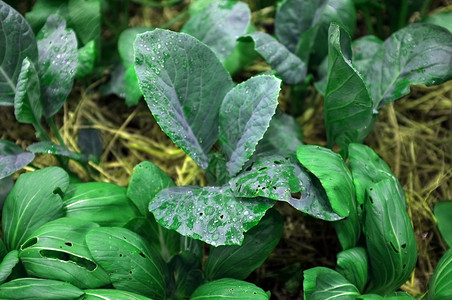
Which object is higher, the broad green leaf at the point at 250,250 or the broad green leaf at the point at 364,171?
the broad green leaf at the point at 364,171

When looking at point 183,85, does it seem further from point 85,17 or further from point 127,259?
point 85,17

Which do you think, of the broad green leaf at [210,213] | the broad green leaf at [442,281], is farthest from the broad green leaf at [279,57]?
the broad green leaf at [442,281]

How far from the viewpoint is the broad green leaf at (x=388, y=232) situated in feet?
3.74

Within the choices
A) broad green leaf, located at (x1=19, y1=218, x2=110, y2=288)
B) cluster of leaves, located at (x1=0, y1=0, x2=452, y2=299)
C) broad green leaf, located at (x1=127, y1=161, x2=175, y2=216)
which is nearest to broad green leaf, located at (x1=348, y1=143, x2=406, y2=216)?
cluster of leaves, located at (x1=0, y1=0, x2=452, y2=299)

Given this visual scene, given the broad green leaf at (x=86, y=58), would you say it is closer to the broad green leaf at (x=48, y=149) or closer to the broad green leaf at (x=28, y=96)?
the broad green leaf at (x=28, y=96)

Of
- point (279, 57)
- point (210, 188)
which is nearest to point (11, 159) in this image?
point (210, 188)

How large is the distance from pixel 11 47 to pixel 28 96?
0.53 feet

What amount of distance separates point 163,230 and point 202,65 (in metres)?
0.45

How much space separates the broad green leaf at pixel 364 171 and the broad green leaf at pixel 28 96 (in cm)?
86

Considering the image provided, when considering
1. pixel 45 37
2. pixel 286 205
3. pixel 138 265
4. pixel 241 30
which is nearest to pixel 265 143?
pixel 286 205

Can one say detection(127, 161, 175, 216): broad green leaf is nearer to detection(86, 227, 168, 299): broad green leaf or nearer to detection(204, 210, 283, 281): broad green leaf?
detection(86, 227, 168, 299): broad green leaf

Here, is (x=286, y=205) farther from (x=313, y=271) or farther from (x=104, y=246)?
(x=104, y=246)

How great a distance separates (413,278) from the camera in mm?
1417

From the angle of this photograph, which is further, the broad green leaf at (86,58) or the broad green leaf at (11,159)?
the broad green leaf at (86,58)
